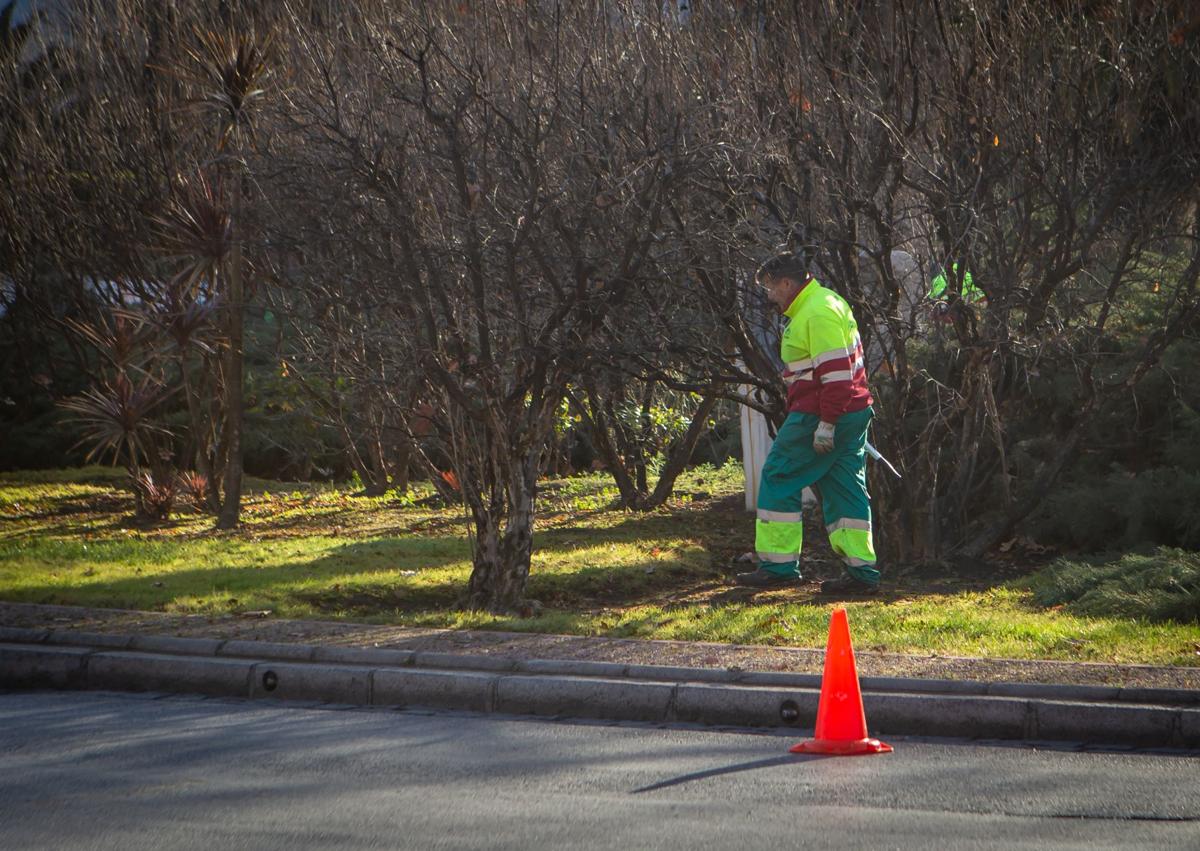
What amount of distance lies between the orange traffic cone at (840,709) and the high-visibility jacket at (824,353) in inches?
139

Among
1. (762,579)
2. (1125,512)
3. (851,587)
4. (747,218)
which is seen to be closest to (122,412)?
(747,218)

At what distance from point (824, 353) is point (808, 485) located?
87 cm

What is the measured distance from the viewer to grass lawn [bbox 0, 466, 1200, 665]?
8.22m

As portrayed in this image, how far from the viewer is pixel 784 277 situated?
9.57 meters

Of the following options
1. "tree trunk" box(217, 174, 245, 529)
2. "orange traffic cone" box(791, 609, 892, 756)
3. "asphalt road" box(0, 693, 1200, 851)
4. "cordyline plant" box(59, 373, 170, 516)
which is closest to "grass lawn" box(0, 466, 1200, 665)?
"tree trunk" box(217, 174, 245, 529)

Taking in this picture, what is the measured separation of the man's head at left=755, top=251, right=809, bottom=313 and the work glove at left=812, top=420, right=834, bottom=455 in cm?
79

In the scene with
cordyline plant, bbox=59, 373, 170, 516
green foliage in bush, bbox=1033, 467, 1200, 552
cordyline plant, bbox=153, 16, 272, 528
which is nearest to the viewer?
green foliage in bush, bbox=1033, 467, 1200, 552

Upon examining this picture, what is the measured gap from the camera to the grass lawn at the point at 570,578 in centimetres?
822

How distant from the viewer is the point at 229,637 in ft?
27.4

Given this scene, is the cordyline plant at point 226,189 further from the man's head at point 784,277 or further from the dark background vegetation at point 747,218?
the man's head at point 784,277

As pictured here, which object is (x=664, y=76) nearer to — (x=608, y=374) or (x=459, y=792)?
(x=608, y=374)

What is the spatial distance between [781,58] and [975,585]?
3.83 metres

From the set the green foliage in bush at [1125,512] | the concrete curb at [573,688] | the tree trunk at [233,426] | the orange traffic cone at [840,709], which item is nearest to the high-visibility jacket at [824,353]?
the green foliage in bush at [1125,512]

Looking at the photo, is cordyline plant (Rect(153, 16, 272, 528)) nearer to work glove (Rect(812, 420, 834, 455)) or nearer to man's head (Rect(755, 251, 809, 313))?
man's head (Rect(755, 251, 809, 313))
